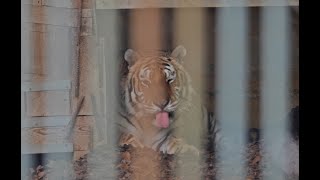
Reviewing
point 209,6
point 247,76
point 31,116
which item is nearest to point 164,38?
point 209,6

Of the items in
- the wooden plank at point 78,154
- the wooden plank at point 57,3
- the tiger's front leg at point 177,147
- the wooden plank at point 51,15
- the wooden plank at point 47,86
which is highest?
the wooden plank at point 57,3

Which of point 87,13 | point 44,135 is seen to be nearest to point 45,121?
point 44,135

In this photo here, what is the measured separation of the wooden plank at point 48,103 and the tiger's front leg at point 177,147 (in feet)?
1.23

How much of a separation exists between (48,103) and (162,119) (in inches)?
16.4

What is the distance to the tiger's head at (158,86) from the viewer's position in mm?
1775

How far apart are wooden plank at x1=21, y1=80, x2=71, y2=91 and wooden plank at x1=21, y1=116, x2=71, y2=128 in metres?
0.10

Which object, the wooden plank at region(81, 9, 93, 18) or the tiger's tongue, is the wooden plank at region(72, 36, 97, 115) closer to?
the wooden plank at region(81, 9, 93, 18)

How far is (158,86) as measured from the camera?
1.77m

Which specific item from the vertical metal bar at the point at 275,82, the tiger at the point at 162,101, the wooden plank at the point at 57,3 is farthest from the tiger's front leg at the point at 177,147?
the wooden plank at the point at 57,3

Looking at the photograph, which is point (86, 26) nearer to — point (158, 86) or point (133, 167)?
point (158, 86)

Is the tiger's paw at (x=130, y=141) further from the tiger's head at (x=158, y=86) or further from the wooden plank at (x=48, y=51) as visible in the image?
A: the wooden plank at (x=48, y=51)

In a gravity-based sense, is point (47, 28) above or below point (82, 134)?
above

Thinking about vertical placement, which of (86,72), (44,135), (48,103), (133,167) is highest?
(86,72)

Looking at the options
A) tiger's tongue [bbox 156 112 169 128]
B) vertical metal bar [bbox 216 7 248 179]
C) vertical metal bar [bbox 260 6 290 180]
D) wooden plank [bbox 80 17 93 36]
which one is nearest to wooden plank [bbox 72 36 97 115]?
wooden plank [bbox 80 17 93 36]
